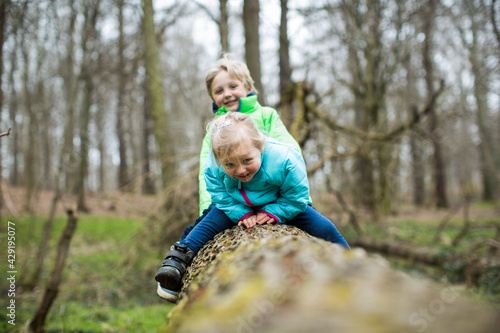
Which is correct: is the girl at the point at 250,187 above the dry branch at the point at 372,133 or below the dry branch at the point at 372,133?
below

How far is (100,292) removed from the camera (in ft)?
16.9

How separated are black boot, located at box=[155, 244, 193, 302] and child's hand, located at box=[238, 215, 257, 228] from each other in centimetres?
36

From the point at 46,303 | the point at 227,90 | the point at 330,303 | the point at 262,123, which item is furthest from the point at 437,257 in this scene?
the point at 330,303

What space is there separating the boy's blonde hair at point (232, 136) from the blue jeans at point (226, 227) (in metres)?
0.36

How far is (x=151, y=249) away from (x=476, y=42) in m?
16.5

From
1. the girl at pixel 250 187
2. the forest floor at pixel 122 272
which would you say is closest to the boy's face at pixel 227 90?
the girl at pixel 250 187

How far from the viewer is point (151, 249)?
548 cm

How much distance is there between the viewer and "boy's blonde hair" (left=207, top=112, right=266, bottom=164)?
192 cm

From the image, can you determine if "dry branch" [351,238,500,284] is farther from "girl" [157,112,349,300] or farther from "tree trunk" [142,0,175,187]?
"tree trunk" [142,0,175,187]

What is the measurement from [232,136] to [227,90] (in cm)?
103

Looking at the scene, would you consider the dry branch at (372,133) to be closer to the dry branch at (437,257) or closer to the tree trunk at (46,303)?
the dry branch at (437,257)

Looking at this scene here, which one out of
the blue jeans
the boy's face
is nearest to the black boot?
the blue jeans

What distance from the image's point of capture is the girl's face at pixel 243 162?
191 cm

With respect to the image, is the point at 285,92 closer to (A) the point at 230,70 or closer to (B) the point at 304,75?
(A) the point at 230,70
